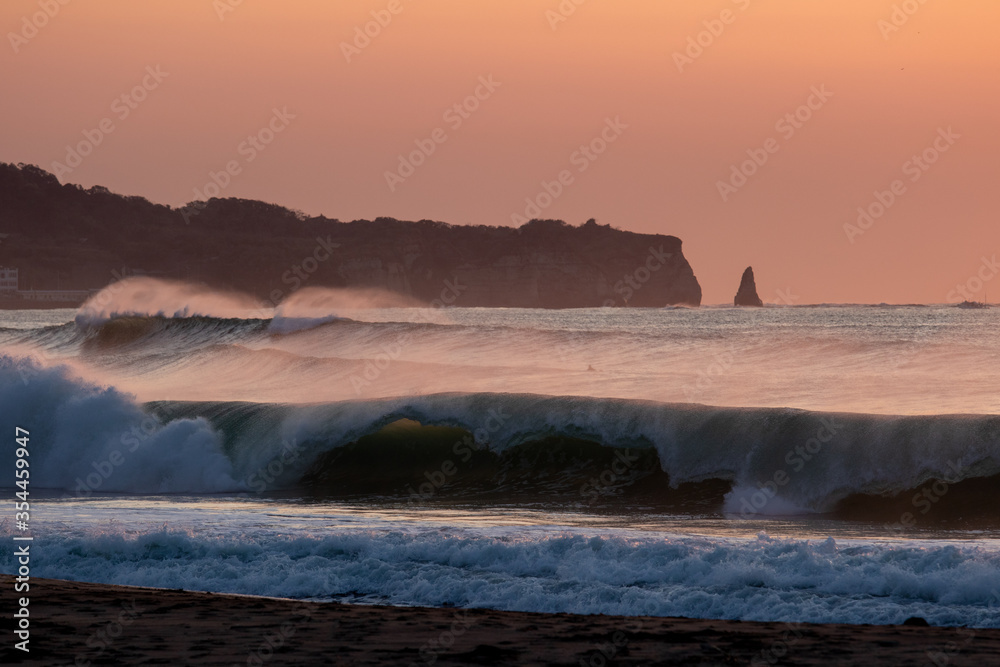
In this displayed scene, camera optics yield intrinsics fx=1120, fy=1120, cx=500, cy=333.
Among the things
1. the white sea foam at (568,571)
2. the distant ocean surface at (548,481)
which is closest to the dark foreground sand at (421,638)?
the white sea foam at (568,571)

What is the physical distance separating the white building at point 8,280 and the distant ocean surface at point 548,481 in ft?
484

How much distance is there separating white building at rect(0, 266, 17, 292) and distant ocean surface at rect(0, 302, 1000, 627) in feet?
484

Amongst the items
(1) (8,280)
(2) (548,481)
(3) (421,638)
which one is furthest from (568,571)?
(1) (8,280)

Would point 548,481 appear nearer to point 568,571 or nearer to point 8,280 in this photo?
point 568,571

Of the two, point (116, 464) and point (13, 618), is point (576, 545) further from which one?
point (116, 464)

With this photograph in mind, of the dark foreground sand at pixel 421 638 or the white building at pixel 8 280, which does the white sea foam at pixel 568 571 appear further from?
the white building at pixel 8 280

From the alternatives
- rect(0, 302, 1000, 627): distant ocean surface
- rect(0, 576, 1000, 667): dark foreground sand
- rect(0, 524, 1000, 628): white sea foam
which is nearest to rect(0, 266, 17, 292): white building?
rect(0, 302, 1000, 627): distant ocean surface

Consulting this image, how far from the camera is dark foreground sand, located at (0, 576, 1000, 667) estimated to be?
22.3 ft

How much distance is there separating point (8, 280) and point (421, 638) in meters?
175

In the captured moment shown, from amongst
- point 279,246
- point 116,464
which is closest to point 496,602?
point 116,464

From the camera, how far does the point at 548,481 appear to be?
649 inches

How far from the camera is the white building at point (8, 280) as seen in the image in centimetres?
16325

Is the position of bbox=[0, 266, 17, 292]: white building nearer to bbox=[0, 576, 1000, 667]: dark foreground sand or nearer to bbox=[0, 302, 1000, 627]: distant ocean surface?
bbox=[0, 302, 1000, 627]: distant ocean surface

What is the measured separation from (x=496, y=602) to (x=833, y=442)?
25.3 ft
